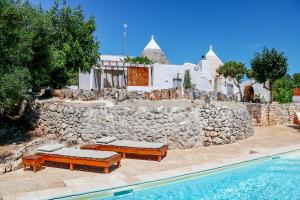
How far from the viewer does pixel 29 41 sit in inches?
611

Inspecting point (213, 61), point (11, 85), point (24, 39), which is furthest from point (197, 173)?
point (213, 61)

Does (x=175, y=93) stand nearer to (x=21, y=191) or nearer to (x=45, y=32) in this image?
(x=45, y=32)

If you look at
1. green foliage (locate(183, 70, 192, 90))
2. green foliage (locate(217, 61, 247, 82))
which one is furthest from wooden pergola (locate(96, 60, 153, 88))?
green foliage (locate(217, 61, 247, 82))

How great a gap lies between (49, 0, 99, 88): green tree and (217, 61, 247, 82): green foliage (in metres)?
24.6

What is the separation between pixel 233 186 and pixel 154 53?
1301 inches

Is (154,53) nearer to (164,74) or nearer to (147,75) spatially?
(164,74)

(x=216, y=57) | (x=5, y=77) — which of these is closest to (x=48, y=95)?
(x=5, y=77)

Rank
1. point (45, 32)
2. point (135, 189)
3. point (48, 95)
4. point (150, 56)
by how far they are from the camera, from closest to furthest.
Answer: point (135, 189)
point (45, 32)
point (48, 95)
point (150, 56)

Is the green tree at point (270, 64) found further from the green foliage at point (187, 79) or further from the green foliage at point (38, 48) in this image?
the green foliage at point (38, 48)

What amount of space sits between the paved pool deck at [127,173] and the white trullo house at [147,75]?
412 inches

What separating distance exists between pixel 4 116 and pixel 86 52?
7141 millimetres

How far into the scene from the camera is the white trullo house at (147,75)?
30312mm

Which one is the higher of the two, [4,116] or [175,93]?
[175,93]

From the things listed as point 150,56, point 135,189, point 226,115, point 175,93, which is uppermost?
point 150,56
